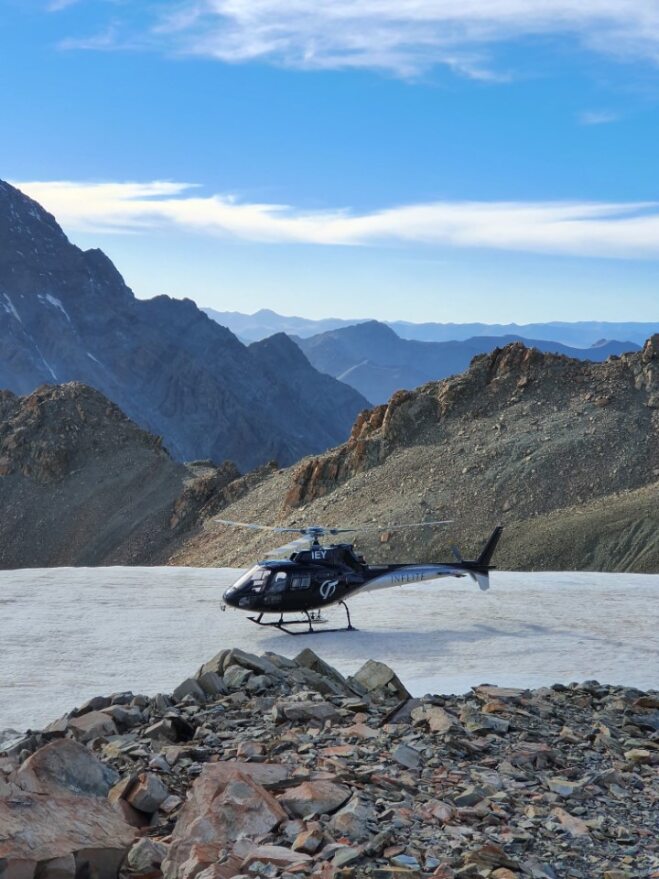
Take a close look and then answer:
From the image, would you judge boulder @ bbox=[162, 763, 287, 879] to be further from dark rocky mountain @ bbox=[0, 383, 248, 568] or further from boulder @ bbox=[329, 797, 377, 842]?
dark rocky mountain @ bbox=[0, 383, 248, 568]

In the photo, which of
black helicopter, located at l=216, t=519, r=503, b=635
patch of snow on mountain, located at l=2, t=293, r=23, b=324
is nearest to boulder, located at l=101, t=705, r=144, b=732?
black helicopter, located at l=216, t=519, r=503, b=635

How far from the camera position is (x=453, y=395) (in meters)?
45.3

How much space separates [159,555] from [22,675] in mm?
38239

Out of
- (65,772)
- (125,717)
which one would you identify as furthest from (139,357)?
(65,772)

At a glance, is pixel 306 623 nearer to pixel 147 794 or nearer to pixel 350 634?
pixel 350 634

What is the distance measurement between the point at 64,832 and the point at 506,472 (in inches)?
1346

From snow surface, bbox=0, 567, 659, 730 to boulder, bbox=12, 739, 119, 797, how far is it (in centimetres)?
435

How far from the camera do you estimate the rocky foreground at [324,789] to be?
6.50 metres

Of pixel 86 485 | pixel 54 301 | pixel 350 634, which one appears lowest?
pixel 86 485

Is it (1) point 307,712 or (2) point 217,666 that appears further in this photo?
(2) point 217,666

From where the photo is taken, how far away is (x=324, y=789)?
24.0 ft

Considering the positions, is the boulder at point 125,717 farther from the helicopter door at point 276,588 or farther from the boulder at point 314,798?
the helicopter door at point 276,588

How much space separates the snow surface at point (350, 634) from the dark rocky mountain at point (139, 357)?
102059 millimetres

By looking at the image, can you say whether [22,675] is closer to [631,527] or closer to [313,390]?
[631,527]
